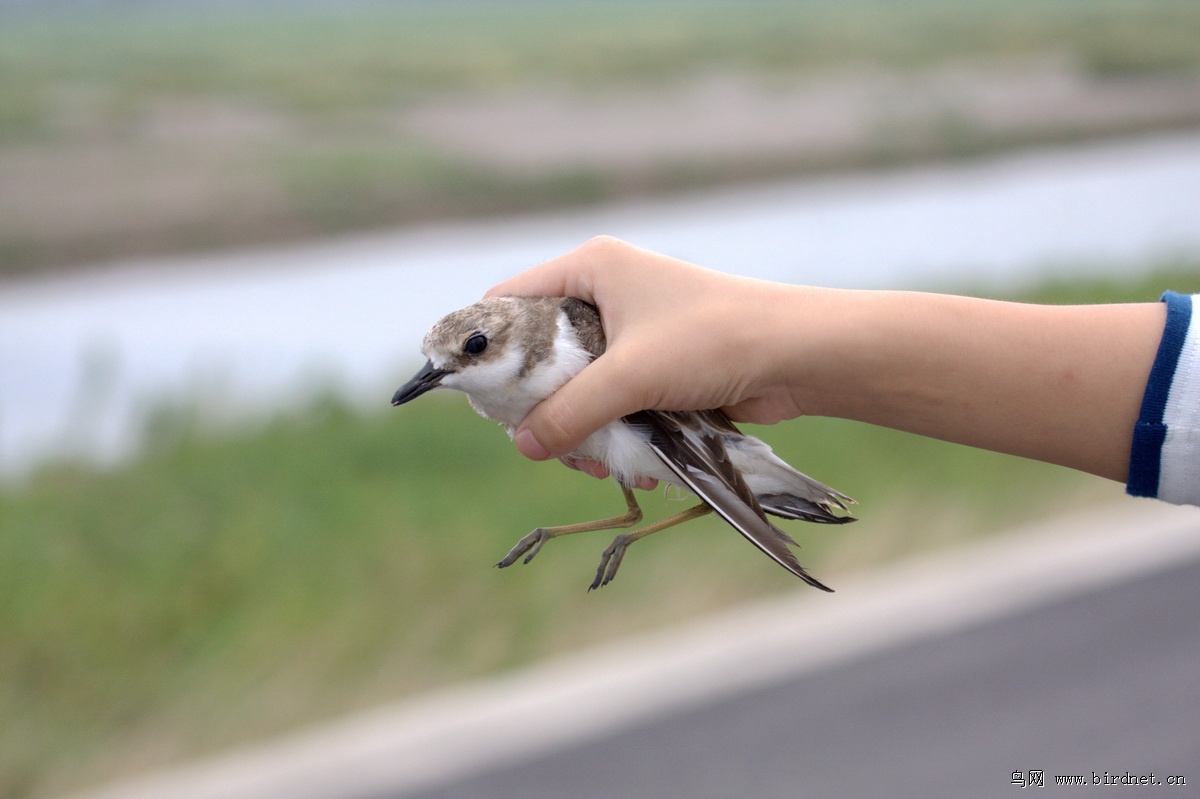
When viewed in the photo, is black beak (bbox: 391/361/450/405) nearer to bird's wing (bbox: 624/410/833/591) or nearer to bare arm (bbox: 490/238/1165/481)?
bare arm (bbox: 490/238/1165/481)

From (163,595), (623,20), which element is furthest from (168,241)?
(623,20)

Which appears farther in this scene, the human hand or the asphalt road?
the asphalt road

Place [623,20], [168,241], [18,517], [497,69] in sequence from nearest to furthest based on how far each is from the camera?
1. [18,517]
2. [168,241]
3. [497,69]
4. [623,20]

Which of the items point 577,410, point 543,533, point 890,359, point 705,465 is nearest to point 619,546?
point 543,533

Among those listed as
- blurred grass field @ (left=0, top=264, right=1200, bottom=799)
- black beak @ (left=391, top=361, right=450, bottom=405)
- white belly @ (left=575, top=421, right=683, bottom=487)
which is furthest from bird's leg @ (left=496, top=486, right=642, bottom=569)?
blurred grass field @ (left=0, top=264, right=1200, bottom=799)

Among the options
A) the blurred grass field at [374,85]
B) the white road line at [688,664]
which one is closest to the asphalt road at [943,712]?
the white road line at [688,664]

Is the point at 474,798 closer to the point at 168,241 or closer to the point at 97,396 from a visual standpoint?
the point at 97,396
